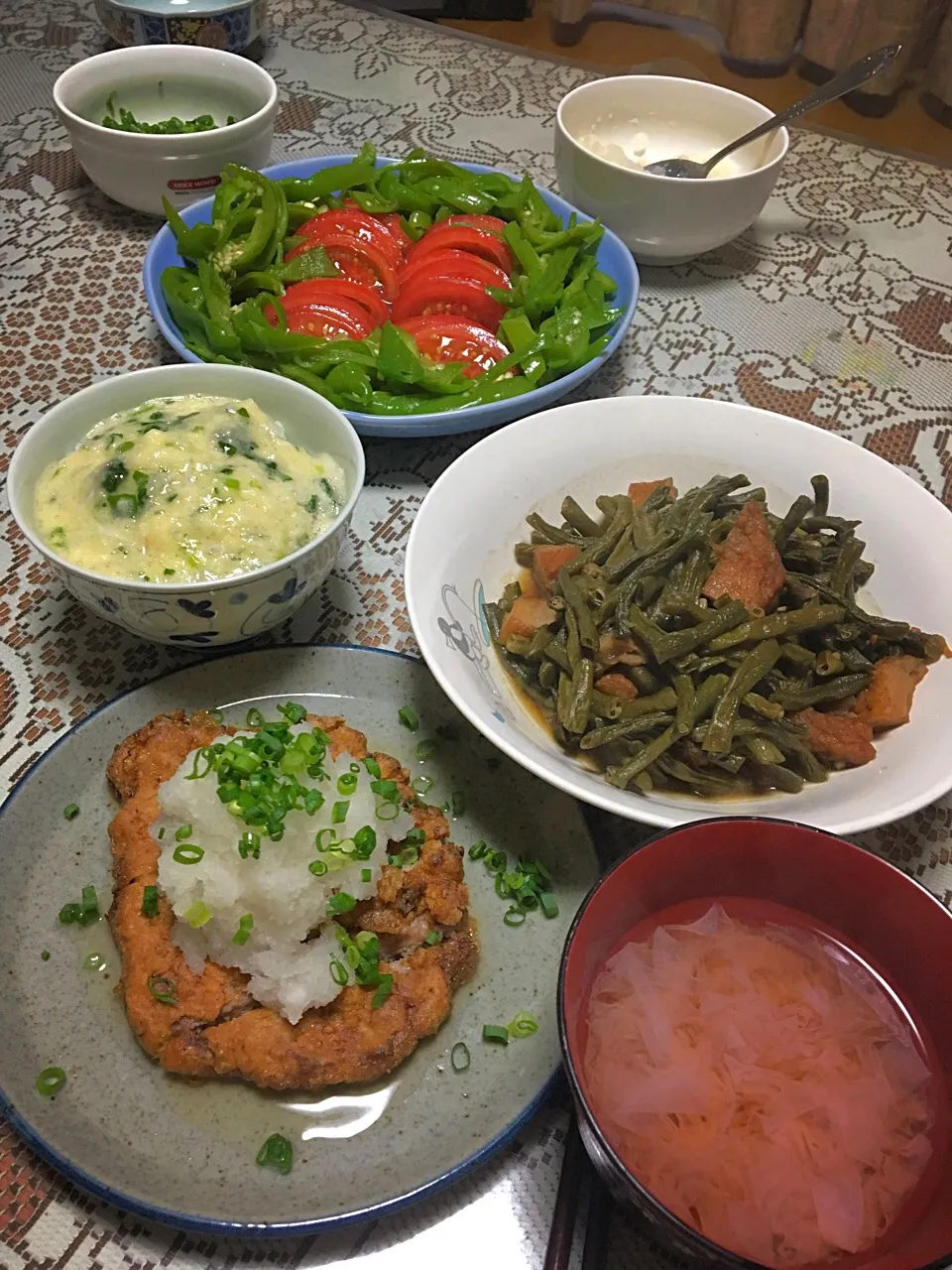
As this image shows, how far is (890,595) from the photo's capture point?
163cm

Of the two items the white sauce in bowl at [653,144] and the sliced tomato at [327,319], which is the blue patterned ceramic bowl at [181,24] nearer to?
the white sauce in bowl at [653,144]

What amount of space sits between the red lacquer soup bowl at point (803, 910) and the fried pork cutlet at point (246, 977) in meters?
0.25

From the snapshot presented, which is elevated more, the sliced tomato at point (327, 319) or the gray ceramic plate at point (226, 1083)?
the sliced tomato at point (327, 319)

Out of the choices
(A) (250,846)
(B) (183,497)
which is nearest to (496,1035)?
(A) (250,846)

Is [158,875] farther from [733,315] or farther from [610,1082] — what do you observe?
[733,315]

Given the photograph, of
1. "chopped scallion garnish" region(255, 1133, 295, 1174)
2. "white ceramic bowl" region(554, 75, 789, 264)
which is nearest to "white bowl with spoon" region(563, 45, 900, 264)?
"white ceramic bowl" region(554, 75, 789, 264)

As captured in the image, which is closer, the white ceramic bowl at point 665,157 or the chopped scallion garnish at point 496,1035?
the chopped scallion garnish at point 496,1035

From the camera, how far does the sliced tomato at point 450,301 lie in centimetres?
219

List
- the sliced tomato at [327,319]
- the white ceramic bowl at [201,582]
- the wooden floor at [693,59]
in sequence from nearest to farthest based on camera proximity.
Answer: the white ceramic bowl at [201,582] < the sliced tomato at [327,319] < the wooden floor at [693,59]

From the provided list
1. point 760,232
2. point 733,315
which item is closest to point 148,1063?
point 733,315

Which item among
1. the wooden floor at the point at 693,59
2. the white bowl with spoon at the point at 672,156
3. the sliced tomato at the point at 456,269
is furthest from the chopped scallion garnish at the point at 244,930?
the wooden floor at the point at 693,59

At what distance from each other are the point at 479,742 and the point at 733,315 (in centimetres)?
168

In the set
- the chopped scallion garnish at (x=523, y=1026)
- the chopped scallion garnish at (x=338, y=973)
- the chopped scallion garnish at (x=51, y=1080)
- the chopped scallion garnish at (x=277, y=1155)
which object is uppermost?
the chopped scallion garnish at (x=338, y=973)

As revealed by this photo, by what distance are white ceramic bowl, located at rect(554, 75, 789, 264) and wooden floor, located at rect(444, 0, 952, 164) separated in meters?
2.39
